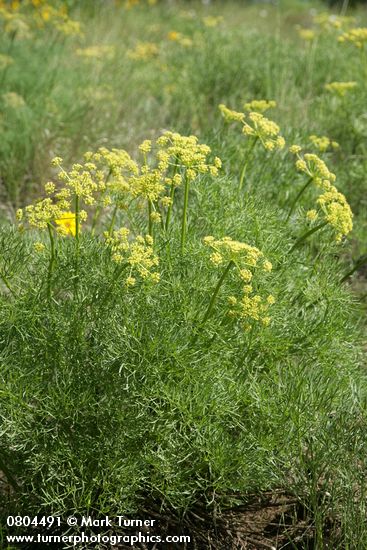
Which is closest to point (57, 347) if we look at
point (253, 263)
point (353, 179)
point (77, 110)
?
point (253, 263)

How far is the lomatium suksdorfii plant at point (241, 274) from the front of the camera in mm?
2463

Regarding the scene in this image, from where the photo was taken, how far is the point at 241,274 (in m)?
2.51

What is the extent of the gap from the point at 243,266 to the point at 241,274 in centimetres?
33

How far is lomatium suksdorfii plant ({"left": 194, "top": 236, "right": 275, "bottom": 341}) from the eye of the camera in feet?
8.08

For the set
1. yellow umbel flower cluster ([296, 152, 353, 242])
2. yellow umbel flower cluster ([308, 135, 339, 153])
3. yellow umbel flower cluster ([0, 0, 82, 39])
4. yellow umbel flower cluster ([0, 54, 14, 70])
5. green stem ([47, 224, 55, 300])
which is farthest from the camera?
yellow umbel flower cluster ([0, 0, 82, 39])

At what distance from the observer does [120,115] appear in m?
6.09

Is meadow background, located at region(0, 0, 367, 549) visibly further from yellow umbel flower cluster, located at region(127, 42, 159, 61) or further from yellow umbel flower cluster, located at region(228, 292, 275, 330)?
yellow umbel flower cluster, located at region(127, 42, 159, 61)

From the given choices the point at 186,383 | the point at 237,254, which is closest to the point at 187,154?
the point at 237,254

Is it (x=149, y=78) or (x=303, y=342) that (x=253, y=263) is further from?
(x=149, y=78)

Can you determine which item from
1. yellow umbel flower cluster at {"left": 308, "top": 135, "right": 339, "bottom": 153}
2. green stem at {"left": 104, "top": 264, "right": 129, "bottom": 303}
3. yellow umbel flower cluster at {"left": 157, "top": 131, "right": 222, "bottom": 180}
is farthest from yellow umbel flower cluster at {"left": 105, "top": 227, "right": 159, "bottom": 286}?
yellow umbel flower cluster at {"left": 308, "top": 135, "right": 339, "bottom": 153}

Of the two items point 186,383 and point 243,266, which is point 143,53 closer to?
point 243,266

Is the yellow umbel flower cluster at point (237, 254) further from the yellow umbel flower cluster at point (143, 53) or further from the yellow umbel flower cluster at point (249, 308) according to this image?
the yellow umbel flower cluster at point (143, 53)

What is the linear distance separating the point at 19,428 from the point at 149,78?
15.2 ft

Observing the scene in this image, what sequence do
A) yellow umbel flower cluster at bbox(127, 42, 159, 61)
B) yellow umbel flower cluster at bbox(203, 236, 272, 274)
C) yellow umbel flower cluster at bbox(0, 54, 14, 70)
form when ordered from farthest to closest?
yellow umbel flower cluster at bbox(127, 42, 159, 61), yellow umbel flower cluster at bbox(0, 54, 14, 70), yellow umbel flower cluster at bbox(203, 236, 272, 274)
